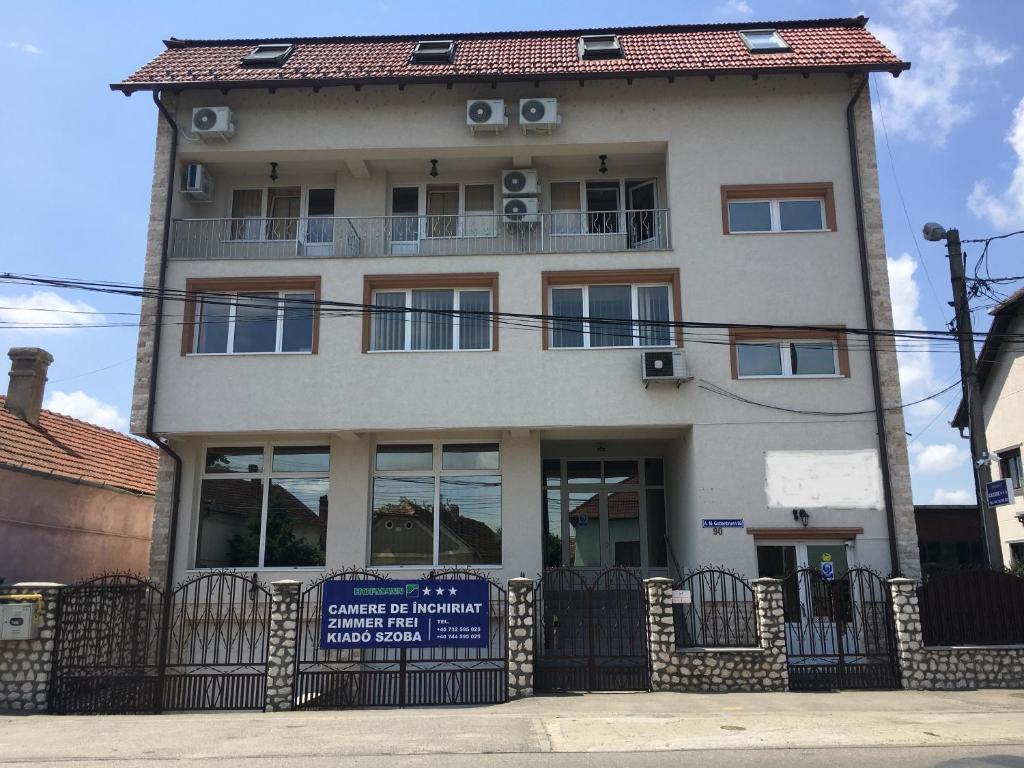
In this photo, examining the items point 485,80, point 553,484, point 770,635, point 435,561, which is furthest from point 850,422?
point 485,80

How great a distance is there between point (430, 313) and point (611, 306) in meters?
3.47

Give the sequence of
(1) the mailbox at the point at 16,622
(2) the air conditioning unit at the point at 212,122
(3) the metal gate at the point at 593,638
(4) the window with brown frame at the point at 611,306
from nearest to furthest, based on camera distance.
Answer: (1) the mailbox at the point at 16,622
(3) the metal gate at the point at 593,638
(4) the window with brown frame at the point at 611,306
(2) the air conditioning unit at the point at 212,122

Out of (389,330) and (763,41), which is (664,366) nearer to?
(389,330)

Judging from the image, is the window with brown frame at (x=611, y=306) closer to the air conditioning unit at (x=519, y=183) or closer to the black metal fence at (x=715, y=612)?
the air conditioning unit at (x=519, y=183)

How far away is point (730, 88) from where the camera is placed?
16578 mm

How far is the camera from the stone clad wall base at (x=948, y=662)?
12.4m

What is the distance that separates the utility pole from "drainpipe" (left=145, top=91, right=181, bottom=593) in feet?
44.7

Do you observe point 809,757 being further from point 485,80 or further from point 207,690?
point 485,80

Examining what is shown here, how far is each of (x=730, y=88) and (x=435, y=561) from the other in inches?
426

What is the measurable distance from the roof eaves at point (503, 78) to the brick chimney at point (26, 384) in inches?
264

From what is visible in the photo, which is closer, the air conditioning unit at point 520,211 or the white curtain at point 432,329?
the white curtain at point 432,329

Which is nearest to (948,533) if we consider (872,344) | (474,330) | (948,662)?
(872,344)

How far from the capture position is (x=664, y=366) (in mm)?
14938

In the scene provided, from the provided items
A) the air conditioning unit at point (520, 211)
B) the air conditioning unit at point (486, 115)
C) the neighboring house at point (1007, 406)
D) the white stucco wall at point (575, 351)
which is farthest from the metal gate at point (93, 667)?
the neighboring house at point (1007, 406)
